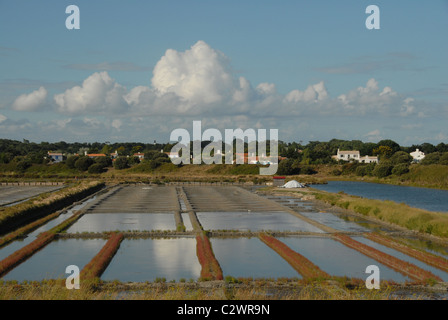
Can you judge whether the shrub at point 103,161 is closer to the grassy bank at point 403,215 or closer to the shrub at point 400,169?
the shrub at point 400,169

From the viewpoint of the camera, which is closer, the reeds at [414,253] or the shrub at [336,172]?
the reeds at [414,253]

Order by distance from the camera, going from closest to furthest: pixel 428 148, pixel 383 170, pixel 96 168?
1. pixel 383 170
2. pixel 96 168
3. pixel 428 148

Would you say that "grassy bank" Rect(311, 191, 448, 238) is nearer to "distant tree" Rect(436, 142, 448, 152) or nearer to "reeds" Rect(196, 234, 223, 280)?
"reeds" Rect(196, 234, 223, 280)

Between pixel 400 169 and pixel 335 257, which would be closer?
pixel 335 257

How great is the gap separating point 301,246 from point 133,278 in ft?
29.1

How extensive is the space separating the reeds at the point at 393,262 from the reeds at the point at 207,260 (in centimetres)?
633

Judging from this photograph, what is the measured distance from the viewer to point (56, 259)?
18.8m

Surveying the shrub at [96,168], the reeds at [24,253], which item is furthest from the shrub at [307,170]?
the reeds at [24,253]

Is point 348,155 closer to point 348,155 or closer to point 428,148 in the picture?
point 348,155

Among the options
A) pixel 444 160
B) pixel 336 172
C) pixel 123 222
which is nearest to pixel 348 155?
pixel 336 172

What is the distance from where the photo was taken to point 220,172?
85.8 metres

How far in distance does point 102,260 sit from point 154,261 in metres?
1.90

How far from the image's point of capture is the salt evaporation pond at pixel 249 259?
16844mm
